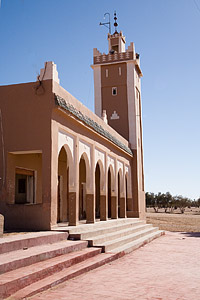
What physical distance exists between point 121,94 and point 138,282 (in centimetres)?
1632

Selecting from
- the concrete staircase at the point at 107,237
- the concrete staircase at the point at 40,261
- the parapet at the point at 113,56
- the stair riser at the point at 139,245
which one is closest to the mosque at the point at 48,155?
the concrete staircase at the point at 107,237

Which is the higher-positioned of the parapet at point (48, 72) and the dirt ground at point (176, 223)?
the parapet at point (48, 72)

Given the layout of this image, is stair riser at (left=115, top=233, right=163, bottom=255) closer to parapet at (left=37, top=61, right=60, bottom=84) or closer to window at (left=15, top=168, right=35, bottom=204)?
window at (left=15, top=168, right=35, bottom=204)

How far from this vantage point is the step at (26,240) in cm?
611

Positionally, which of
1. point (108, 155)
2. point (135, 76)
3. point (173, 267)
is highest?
point (135, 76)

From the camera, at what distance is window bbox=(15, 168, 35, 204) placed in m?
11.8

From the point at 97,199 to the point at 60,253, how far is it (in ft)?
39.4

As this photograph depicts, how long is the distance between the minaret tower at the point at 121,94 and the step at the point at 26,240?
1251cm

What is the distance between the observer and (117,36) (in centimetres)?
2270

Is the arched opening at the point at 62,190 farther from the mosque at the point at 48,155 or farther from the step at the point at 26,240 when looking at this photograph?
the step at the point at 26,240

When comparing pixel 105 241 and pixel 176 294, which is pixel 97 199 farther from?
pixel 176 294

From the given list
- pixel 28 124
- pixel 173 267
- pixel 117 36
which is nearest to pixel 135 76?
pixel 117 36

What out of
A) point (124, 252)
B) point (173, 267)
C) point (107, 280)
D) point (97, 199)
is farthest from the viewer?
point (97, 199)

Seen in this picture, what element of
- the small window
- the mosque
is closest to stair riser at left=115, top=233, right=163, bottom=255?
the mosque
